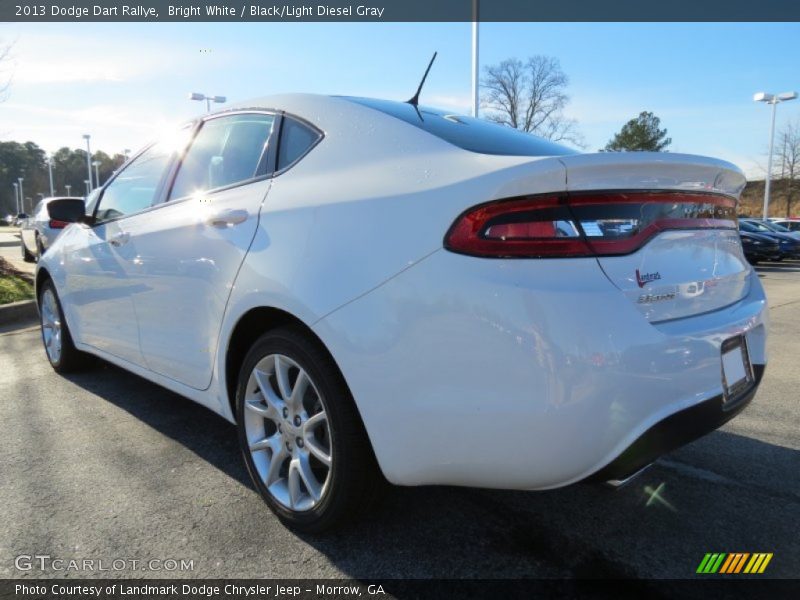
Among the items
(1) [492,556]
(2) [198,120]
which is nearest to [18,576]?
(1) [492,556]

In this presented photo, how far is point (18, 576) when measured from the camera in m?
1.97

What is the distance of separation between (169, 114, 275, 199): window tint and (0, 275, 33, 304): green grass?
5832mm

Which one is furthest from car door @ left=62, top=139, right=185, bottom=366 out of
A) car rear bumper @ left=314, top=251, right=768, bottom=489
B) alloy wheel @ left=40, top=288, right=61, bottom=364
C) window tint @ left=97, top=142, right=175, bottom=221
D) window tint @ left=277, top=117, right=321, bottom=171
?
car rear bumper @ left=314, top=251, right=768, bottom=489

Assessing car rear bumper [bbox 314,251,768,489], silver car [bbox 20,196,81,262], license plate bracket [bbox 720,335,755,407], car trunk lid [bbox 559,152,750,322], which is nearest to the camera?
car rear bumper [bbox 314,251,768,489]

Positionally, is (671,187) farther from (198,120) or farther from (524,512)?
(198,120)

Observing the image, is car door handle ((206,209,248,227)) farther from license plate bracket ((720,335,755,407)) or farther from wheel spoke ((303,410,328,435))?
license plate bracket ((720,335,755,407))

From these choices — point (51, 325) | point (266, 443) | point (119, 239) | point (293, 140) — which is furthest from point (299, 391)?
point (51, 325)

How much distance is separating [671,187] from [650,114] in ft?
165

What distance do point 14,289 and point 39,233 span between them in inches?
175

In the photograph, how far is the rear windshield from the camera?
2100 mm

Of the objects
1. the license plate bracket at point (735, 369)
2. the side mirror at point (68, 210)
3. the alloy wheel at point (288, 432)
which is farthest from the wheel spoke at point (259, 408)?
the side mirror at point (68, 210)

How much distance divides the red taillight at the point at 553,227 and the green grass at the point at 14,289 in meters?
7.61

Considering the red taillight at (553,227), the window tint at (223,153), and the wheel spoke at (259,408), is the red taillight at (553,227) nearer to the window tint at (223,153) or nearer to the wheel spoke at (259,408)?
the wheel spoke at (259,408)

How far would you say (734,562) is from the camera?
202 cm
